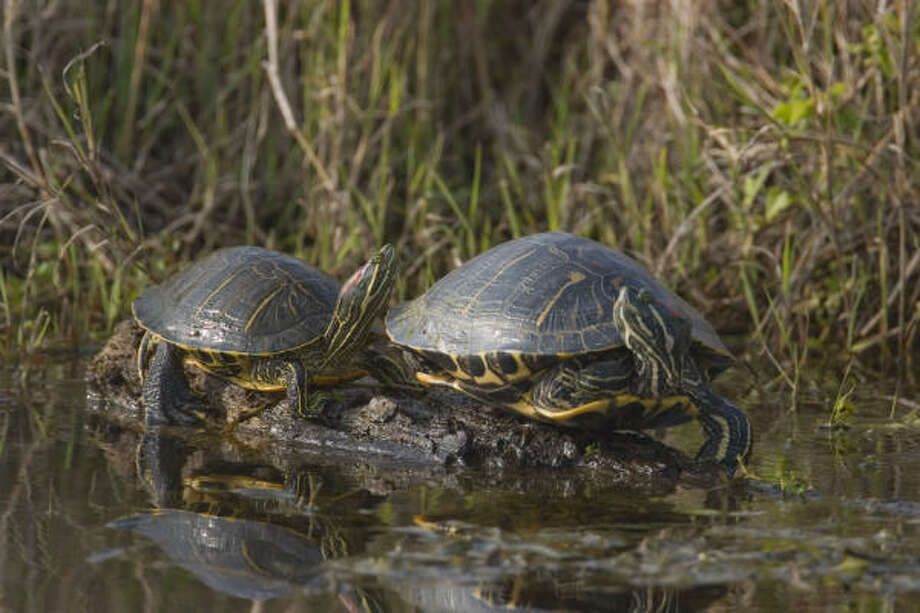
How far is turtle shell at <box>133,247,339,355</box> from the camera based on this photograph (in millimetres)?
4840

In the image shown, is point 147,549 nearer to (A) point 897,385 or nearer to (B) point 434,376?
(B) point 434,376

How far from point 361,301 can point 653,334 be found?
1.21m

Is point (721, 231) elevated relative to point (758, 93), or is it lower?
lower

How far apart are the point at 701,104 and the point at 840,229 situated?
53.2 inches

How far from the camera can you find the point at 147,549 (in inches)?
131

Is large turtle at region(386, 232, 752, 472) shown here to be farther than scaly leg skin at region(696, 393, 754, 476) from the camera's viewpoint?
No

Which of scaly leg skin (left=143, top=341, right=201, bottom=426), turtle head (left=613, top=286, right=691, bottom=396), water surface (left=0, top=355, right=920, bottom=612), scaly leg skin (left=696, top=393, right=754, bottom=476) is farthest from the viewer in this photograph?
scaly leg skin (left=143, top=341, right=201, bottom=426)

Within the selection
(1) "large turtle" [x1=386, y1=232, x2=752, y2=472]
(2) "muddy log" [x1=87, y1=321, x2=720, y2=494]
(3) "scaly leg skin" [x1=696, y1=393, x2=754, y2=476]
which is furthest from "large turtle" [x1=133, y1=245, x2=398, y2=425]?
(3) "scaly leg skin" [x1=696, y1=393, x2=754, y2=476]

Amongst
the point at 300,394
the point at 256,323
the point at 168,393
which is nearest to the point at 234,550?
the point at 300,394

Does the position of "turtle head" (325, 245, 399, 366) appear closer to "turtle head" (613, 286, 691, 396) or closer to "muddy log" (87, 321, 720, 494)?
"muddy log" (87, 321, 720, 494)

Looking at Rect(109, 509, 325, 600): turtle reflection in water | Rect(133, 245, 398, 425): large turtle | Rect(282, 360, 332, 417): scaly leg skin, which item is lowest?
Result: Rect(109, 509, 325, 600): turtle reflection in water

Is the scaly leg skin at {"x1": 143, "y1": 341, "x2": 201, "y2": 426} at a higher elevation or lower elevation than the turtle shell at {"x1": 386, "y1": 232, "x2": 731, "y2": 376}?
lower

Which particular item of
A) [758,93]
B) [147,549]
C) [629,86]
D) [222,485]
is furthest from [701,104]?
[147,549]

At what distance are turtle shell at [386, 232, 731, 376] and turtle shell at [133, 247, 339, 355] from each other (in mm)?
435
